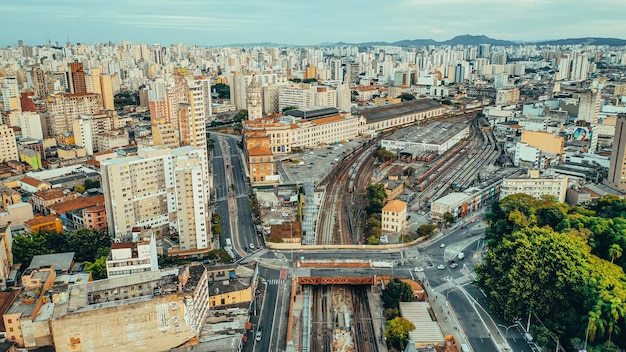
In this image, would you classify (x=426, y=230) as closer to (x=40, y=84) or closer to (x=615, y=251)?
(x=615, y=251)

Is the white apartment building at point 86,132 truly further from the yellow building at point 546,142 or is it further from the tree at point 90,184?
the yellow building at point 546,142

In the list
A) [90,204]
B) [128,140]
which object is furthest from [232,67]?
[90,204]

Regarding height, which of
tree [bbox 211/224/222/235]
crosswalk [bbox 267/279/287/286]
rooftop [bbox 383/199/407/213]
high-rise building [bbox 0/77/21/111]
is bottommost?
crosswalk [bbox 267/279/287/286]

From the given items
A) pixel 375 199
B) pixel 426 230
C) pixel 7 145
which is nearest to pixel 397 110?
pixel 375 199

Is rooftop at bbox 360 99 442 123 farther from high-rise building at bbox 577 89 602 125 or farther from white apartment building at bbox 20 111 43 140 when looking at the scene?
white apartment building at bbox 20 111 43 140

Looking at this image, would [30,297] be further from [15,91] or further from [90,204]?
[15,91]

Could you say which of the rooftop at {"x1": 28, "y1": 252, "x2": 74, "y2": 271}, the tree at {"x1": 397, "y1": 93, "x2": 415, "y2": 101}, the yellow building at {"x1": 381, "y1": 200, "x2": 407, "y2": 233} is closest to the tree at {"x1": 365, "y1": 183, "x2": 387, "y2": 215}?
the yellow building at {"x1": 381, "y1": 200, "x2": 407, "y2": 233}
